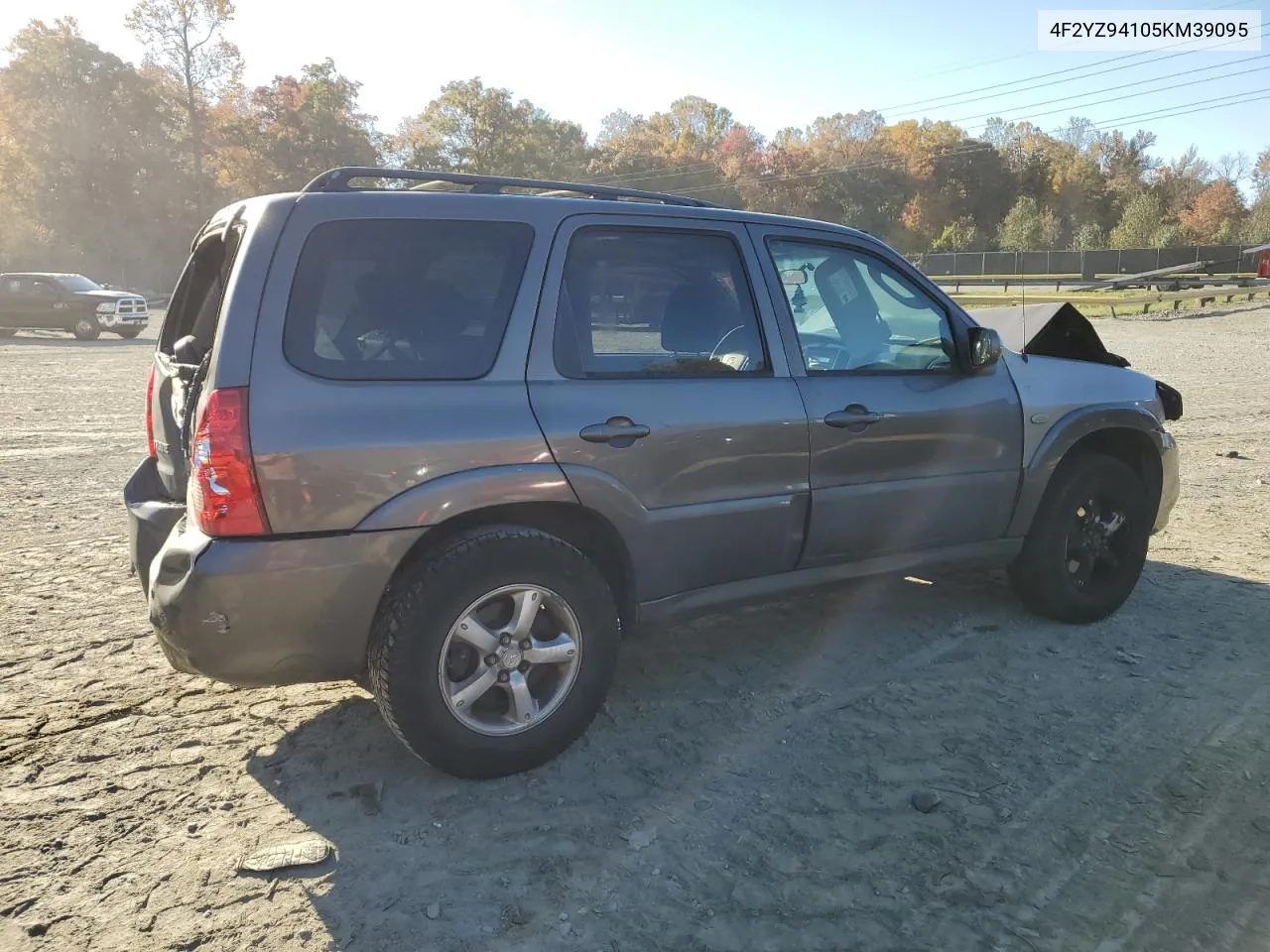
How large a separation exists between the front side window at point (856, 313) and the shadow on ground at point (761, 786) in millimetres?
1317

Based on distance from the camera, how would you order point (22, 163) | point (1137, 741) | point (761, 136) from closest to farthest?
1. point (1137, 741)
2. point (22, 163)
3. point (761, 136)

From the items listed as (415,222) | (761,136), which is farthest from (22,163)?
(415,222)

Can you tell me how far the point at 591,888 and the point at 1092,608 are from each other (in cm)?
302

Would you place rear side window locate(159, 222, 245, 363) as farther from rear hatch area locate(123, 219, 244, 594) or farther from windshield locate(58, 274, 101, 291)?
windshield locate(58, 274, 101, 291)

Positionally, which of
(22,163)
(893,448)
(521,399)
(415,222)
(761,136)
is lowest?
(893,448)

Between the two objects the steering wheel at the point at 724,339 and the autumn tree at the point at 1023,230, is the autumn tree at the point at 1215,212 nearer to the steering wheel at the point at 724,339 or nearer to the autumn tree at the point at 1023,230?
the autumn tree at the point at 1023,230

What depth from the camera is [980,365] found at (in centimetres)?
392

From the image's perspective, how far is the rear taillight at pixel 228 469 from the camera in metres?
2.59

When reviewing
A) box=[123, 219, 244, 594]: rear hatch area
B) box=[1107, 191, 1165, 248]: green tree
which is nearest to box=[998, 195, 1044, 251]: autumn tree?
box=[1107, 191, 1165, 248]: green tree

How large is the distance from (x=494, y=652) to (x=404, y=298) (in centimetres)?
119

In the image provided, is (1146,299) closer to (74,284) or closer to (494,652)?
(74,284)

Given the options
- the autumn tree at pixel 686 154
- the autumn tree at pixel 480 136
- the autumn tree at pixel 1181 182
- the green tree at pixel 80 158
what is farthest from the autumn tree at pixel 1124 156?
the green tree at pixel 80 158

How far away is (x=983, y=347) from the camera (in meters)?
3.86

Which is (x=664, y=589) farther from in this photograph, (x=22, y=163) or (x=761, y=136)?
(x=761, y=136)
